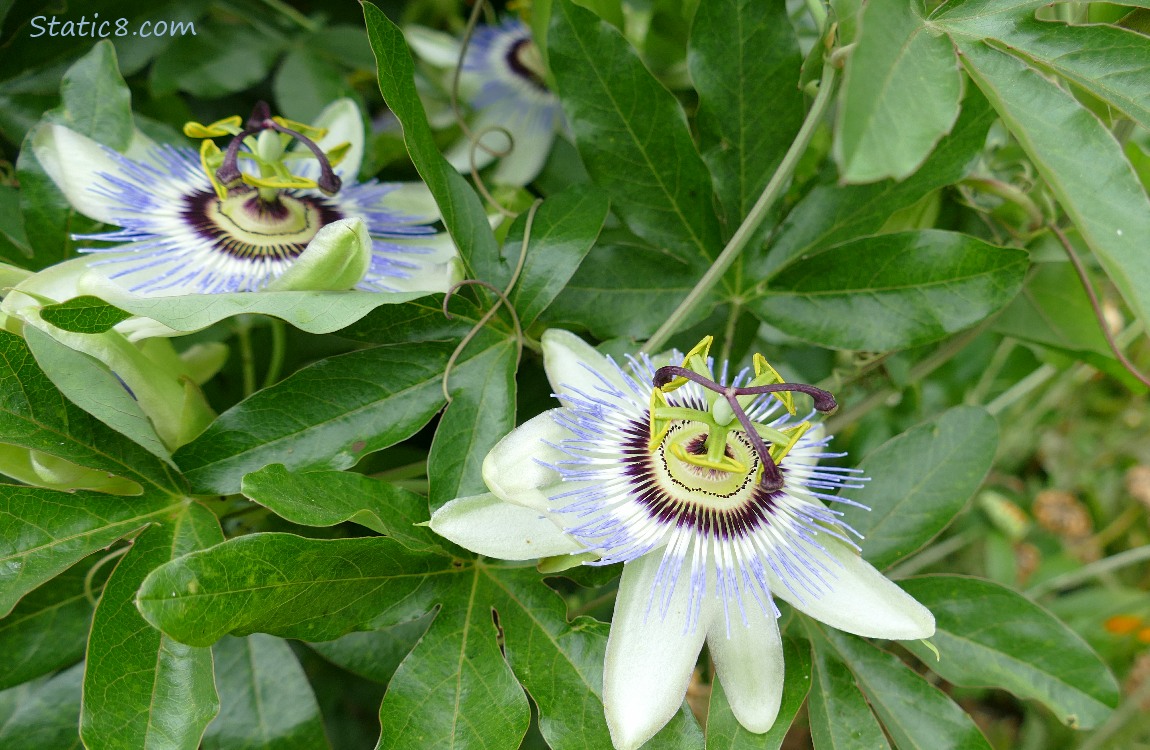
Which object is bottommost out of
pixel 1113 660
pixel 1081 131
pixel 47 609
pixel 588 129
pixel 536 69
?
pixel 1113 660

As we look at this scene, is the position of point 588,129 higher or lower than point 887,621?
higher

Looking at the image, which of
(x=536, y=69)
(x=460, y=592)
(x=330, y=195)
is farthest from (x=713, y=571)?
(x=536, y=69)

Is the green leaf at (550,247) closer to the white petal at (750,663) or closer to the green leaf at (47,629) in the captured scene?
the white petal at (750,663)

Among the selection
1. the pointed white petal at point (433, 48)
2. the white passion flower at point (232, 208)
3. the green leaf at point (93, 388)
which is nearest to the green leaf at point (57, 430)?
the green leaf at point (93, 388)

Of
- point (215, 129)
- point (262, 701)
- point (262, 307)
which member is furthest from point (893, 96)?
point (262, 701)

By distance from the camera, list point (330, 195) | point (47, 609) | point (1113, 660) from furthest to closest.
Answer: point (1113, 660)
point (330, 195)
point (47, 609)

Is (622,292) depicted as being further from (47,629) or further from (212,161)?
(47,629)

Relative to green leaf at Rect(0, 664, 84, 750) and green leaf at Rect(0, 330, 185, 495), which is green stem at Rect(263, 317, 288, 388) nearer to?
green leaf at Rect(0, 330, 185, 495)

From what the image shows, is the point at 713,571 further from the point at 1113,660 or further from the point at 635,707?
the point at 1113,660
